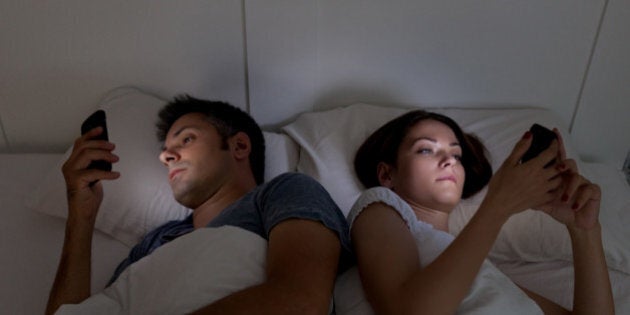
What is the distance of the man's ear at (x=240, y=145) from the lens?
4.17 feet

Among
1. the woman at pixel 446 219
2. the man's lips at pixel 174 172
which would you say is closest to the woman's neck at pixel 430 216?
the woman at pixel 446 219

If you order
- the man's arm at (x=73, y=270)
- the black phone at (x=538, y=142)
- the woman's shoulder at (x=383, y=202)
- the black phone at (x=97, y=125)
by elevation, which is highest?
the black phone at (x=538, y=142)

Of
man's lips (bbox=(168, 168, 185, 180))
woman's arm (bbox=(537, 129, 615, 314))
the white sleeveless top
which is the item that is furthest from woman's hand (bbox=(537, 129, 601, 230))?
man's lips (bbox=(168, 168, 185, 180))

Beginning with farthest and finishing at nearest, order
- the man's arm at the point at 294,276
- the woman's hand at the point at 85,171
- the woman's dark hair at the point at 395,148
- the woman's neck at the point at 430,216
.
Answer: the woman's dark hair at the point at 395,148, the woman's neck at the point at 430,216, the woman's hand at the point at 85,171, the man's arm at the point at 294,276

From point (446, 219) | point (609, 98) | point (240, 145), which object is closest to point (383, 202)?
point (446, 219)

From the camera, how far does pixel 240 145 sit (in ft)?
4.24

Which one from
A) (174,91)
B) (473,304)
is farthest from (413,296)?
(174,91)

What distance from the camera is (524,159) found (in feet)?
2.80

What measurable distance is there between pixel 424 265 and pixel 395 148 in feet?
1.22

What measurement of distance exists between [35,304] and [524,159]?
105 centimetres

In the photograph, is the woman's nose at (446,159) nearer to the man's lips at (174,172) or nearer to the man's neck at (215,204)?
the man's neck at (215,204)

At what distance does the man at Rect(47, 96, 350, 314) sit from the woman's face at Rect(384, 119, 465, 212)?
8.3 inches

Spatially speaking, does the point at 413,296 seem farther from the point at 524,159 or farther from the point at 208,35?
the point at 208,35

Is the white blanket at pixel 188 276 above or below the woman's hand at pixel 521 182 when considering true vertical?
below
